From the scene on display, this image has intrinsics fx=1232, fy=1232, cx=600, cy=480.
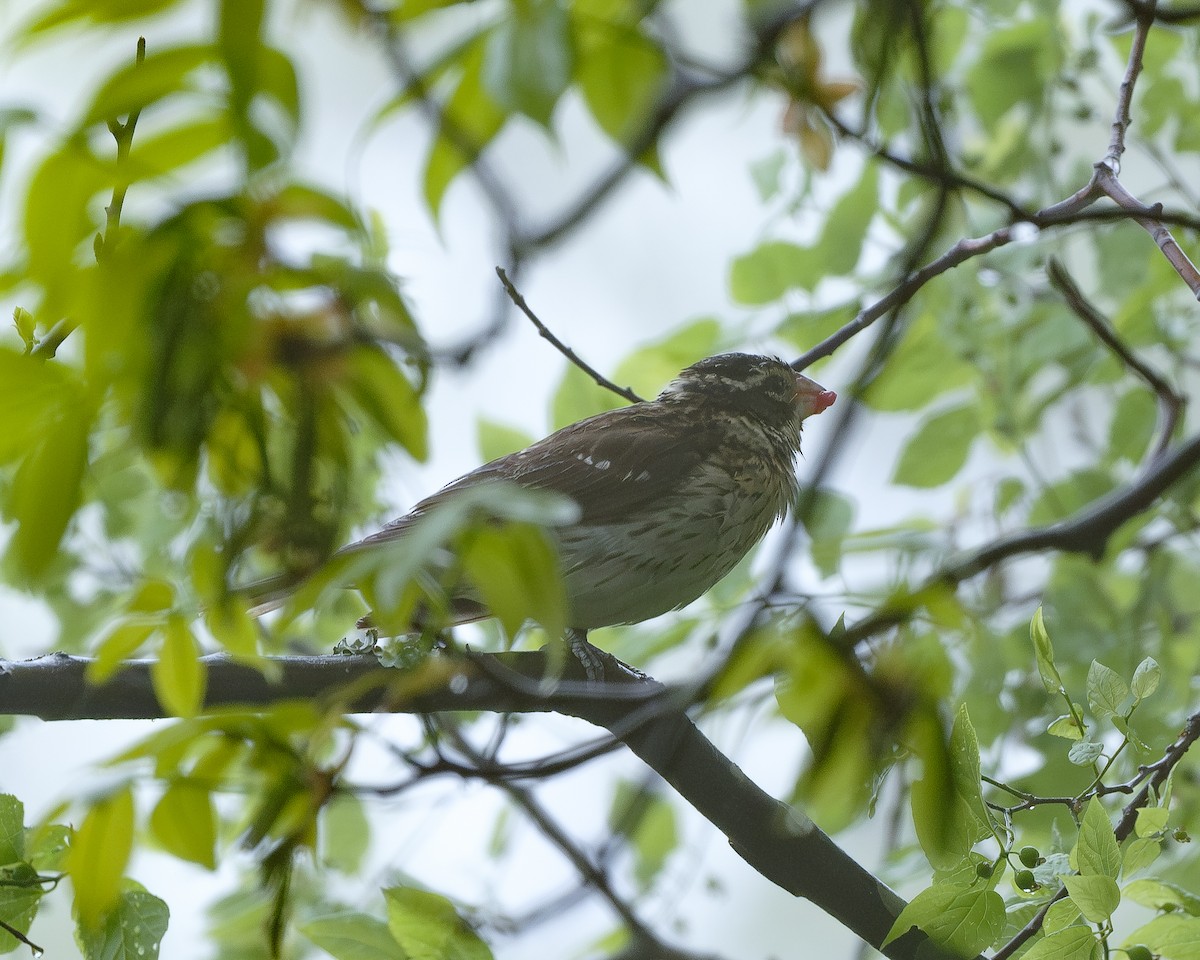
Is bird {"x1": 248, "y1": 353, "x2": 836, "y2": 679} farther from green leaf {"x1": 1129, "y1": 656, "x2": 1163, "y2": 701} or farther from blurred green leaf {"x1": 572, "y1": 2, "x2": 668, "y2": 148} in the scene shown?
blurred green leaf {"x1": 572, "y1": 2, "x2": 668, "y2": 148}

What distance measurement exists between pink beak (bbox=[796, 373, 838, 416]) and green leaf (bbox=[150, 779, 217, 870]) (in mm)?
2119

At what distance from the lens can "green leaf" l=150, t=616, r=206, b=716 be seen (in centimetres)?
88

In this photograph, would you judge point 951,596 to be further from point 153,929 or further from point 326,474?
A: point 153,929

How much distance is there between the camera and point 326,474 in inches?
30.8

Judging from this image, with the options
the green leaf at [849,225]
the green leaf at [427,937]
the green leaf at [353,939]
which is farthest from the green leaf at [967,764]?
the green leaf at [849,225]

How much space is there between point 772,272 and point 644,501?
2.17 feet

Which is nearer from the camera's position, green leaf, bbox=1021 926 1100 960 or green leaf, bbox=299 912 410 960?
green leaf, bbox=1021 926 1100 960

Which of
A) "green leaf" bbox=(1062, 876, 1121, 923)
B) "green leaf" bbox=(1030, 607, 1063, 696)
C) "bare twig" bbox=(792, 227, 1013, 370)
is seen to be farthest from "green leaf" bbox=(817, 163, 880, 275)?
"green leaf" bbox=(1062, 876, 1121, 923)

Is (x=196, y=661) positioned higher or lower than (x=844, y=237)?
lower

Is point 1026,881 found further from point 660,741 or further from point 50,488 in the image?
point 50,488

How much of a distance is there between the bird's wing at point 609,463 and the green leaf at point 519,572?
1.43 m

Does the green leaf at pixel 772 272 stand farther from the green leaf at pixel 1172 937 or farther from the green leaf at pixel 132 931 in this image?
the green leaf at pixel 132 931

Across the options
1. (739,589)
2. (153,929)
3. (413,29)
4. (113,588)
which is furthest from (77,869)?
(113,588)

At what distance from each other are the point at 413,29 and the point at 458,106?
0.07 m
